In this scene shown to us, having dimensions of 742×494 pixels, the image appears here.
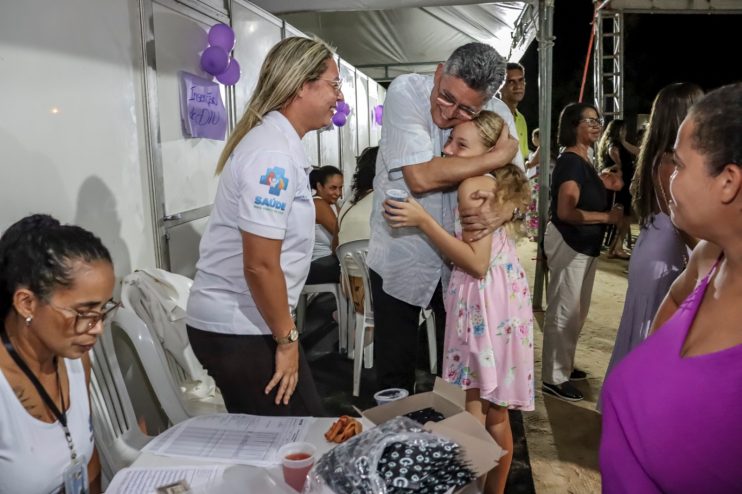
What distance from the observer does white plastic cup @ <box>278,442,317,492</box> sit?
3.79 feet

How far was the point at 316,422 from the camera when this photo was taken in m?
1.44

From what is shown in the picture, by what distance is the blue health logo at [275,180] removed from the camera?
→ 1498 mm

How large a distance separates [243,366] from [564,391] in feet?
7.88

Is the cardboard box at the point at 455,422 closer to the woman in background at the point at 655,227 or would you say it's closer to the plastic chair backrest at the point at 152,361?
the plastic chair backrest at the point at 152,361

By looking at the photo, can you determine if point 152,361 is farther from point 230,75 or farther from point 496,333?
point 230,75

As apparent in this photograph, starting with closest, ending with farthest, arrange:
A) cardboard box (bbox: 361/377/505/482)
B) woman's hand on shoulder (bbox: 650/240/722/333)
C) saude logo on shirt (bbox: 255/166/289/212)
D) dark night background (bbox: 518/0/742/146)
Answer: cardboard box (bbox: 361/377/505/482), woman's hand on shoulder (bbox: 650/240/722/333), saude logo on shirt (bbox: 255/166/289/212), dark night background (bbox: 518/0/742/146)

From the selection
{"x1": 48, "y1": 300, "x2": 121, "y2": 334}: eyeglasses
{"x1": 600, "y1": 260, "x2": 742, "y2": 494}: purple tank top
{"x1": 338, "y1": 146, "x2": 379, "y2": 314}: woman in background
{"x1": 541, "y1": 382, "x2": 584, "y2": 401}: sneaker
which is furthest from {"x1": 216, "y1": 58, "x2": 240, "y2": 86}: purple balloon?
{"x1": 600, "y1": 260, "x2": 742, "y2": 494}: purple tank top

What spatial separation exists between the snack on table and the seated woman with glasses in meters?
0.60

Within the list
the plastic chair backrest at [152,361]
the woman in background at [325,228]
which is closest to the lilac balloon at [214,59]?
the woman in background at [325,228]

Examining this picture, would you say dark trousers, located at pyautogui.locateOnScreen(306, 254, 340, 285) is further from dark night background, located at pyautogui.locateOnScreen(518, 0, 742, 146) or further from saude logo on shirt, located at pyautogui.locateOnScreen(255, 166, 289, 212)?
dark night background, located at pyautogui.locateOnScreen(518, 0, 742, 146)

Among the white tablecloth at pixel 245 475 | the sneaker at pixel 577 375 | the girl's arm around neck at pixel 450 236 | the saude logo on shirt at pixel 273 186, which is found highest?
the saude logo on shirt at pixel 273 186

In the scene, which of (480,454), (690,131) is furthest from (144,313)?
(690,131)

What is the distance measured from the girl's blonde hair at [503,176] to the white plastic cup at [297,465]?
1048mm

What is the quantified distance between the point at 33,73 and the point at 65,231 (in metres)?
1.00
